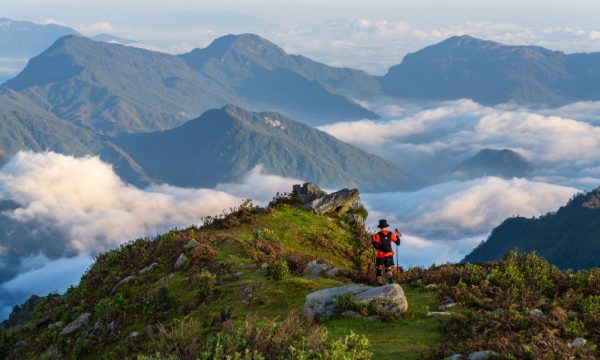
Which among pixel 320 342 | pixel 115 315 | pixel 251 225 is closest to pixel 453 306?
pixel 320 342

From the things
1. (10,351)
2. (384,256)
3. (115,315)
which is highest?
(384,256)

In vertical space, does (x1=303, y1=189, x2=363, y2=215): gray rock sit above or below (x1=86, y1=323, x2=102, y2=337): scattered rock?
above

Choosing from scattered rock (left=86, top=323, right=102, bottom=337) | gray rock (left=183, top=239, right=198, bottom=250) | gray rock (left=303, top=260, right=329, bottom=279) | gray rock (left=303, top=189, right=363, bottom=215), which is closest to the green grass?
gray rock (left=303, top=260, right=329, bottom=279)

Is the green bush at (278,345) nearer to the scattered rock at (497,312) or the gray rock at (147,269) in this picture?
the scattered rock at (497,312)

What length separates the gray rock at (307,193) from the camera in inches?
1547

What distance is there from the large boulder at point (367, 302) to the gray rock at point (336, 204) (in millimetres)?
18386

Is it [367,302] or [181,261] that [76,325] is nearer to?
[181,261]

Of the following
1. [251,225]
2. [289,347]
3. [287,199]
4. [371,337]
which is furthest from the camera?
[287,199]

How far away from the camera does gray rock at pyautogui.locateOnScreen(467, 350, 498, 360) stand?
13555 millimetres

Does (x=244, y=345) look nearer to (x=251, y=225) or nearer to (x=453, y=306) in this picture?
(x=453, y=306)

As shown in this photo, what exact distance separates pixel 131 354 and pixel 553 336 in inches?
466

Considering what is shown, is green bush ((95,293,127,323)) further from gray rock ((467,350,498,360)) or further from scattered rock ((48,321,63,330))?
gray rock ((467,350,498,360))

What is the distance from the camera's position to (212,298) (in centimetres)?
2092

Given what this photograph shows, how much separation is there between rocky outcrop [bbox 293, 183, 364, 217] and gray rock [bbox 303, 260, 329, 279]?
11.7 m
